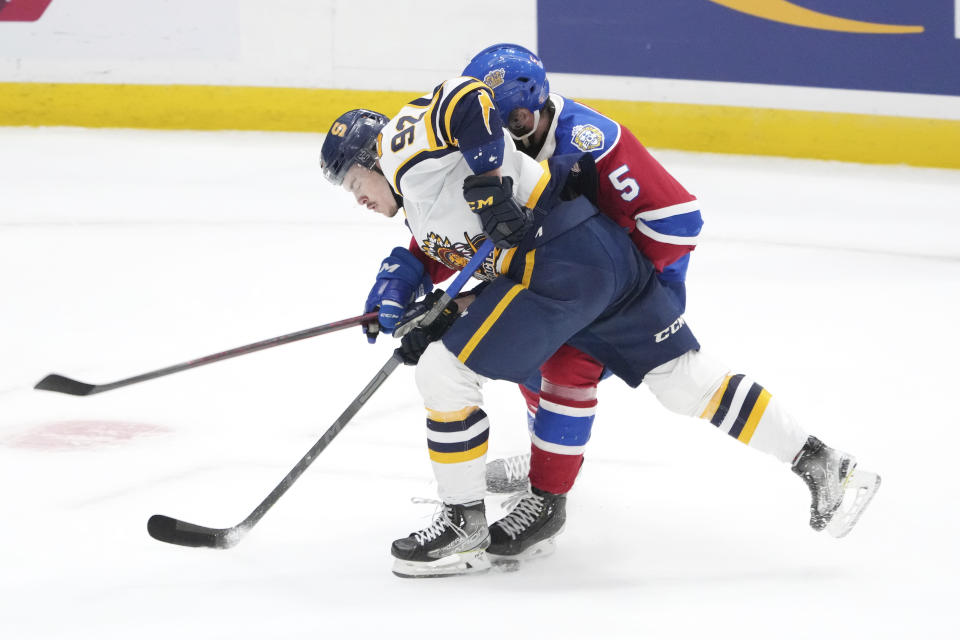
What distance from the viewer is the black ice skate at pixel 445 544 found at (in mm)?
1938

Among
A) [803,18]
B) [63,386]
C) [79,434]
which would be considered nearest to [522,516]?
[63,386]

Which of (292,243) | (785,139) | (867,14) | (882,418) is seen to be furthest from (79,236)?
(867,14)

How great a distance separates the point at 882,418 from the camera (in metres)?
2.77

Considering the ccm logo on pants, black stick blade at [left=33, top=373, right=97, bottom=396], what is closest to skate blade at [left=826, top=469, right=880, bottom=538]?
the ccm logo on pants

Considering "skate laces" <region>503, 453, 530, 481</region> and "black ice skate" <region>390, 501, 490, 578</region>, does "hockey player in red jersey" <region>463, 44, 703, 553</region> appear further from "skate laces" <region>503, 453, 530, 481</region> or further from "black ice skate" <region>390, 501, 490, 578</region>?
"skate laces" <region>503, 453, 530, 481</region>

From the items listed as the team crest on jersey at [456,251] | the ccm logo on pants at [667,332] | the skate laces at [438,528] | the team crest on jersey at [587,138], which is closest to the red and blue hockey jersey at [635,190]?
the team crest on jersey at [587,138]

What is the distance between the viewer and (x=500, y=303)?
1881 millimetres

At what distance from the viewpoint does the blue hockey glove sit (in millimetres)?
2084

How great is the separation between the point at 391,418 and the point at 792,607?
1.25m

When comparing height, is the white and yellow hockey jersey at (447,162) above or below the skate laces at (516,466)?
above

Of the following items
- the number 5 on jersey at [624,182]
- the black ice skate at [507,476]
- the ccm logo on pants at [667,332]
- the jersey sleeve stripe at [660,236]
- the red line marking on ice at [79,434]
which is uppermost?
the number 5 on jersey at [624,182]

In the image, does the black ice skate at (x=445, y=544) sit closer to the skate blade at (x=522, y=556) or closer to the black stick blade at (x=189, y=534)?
the skate blade at (x=522, y=556)

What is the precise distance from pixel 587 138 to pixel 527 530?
792mm

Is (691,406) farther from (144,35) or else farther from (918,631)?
(144,35)
